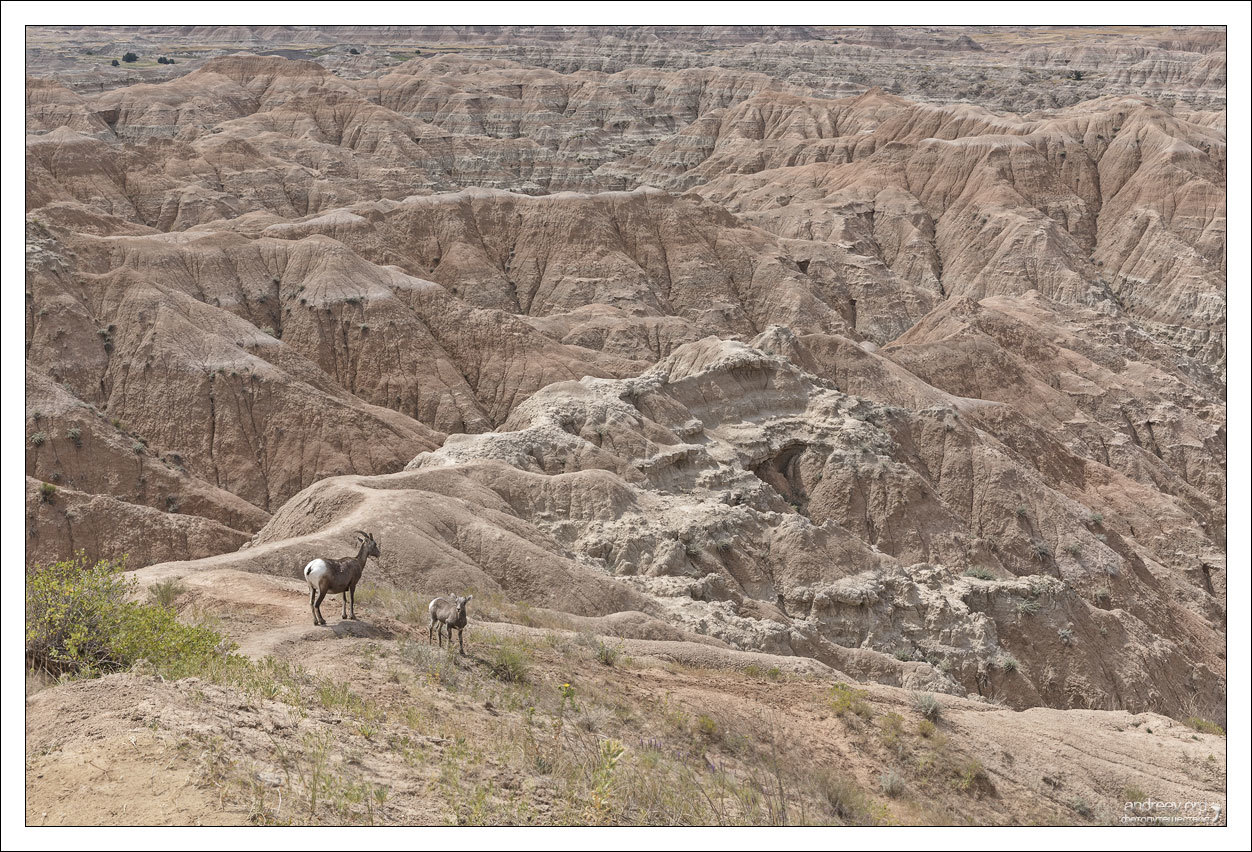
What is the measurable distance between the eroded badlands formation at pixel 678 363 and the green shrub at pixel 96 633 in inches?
325

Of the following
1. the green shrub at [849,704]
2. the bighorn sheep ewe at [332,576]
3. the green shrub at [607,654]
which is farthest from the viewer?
the green shrub at [607,654]

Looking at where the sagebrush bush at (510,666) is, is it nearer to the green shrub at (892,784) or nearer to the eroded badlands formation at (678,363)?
the green shrub at (892,784)

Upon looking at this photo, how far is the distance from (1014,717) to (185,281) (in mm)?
52810

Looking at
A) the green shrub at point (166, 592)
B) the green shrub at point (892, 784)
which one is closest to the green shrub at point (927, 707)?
the green shrub at point (892, 784)

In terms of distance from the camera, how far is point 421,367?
202 ft

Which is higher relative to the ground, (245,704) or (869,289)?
(245,704)

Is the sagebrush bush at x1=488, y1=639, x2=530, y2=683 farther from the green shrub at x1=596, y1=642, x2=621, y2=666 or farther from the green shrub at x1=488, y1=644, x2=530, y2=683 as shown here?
the green shrub at x1=596, y1=642, x2=621, y2=666

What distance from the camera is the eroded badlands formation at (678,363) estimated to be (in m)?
30.6

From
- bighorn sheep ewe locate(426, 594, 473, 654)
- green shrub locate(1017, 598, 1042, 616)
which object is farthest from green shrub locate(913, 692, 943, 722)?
green shrub locate(1017, 598, 1042, 616)

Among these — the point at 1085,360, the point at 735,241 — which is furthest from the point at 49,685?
the point at 735,241

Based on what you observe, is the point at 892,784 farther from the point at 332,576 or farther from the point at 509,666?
the point at 332,576

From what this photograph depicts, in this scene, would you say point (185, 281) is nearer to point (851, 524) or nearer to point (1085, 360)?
point (851, 524)

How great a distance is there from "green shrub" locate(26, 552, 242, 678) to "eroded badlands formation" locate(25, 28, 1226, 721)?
825 centimetres

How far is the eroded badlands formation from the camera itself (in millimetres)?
30641
